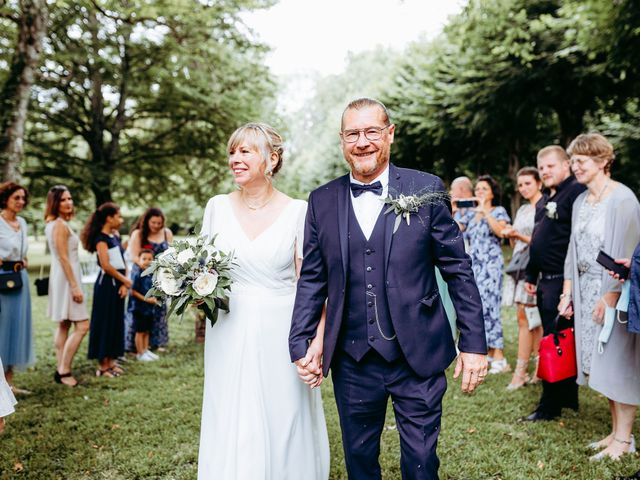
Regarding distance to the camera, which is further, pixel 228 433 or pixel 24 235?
pixel 24 235

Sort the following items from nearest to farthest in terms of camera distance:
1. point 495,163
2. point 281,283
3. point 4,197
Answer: point 281,283
point 4,197
point 495,163

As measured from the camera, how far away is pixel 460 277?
2801mm

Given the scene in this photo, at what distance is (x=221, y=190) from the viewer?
61.9ft

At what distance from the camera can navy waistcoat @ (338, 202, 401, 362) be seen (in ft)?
9.19

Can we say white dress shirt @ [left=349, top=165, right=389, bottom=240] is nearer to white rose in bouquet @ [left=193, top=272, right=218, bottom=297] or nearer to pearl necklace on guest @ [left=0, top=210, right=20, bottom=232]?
white rose in bouquet @ [left=193, top=272, right=218, bottom=297]

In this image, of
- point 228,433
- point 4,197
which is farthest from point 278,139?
point 4,197

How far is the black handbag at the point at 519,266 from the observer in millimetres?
6430

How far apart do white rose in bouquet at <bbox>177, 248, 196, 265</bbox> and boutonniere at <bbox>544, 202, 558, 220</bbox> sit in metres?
3.51

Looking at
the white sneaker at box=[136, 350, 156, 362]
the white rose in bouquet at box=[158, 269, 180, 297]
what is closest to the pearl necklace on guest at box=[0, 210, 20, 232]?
the white sneaker at box=[136, 350, 156, 362]

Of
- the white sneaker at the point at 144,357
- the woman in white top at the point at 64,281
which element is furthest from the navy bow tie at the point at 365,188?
the white sneaker at the point at 144,357

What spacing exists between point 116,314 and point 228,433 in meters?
4.88

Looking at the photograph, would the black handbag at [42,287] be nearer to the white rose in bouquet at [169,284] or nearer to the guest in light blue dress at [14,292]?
the guest in light blue dress at [14,292]

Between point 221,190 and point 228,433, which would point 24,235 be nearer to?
point 228,433

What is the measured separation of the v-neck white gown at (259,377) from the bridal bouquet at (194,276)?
162mm
